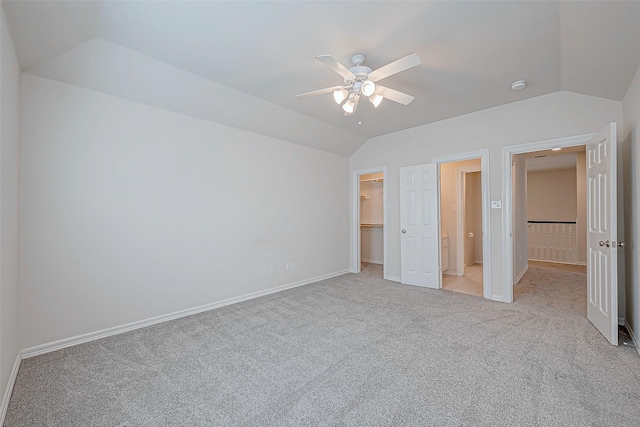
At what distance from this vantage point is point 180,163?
3355 mm

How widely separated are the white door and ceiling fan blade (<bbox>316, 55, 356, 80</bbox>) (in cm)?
272

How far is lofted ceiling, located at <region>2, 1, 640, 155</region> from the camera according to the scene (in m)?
1.92

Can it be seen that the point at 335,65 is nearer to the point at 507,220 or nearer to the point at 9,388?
the point at 507,220

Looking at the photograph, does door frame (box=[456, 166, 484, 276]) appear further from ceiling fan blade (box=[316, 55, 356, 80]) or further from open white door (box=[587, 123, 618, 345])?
ceiling fan blade (box=[316, 55, 356, 80])

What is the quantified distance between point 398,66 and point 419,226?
309cm

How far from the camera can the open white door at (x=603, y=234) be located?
2514 millimetres

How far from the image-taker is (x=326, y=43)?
2.33m

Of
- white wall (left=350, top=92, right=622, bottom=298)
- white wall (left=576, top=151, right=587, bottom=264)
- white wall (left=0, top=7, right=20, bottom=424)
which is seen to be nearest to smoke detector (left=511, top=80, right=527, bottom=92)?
white wall (left=350, top=92, right=622, bottom=298)

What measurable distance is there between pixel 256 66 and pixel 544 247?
26.9 ft

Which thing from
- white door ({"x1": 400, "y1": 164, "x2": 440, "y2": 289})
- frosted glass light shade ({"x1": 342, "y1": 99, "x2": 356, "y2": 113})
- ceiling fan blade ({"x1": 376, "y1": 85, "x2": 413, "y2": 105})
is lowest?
white door ({"x1": 400, "y1": 164, "x2": 440, "y2": 289})

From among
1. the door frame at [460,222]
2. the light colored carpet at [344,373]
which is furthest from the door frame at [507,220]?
the door frame at [460,222]

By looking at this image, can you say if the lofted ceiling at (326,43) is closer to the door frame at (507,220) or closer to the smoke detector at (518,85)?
the smoke detector at (518,85)

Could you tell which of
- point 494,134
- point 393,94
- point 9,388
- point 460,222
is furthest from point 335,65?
point 460,222

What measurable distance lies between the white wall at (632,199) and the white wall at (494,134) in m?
0.36
